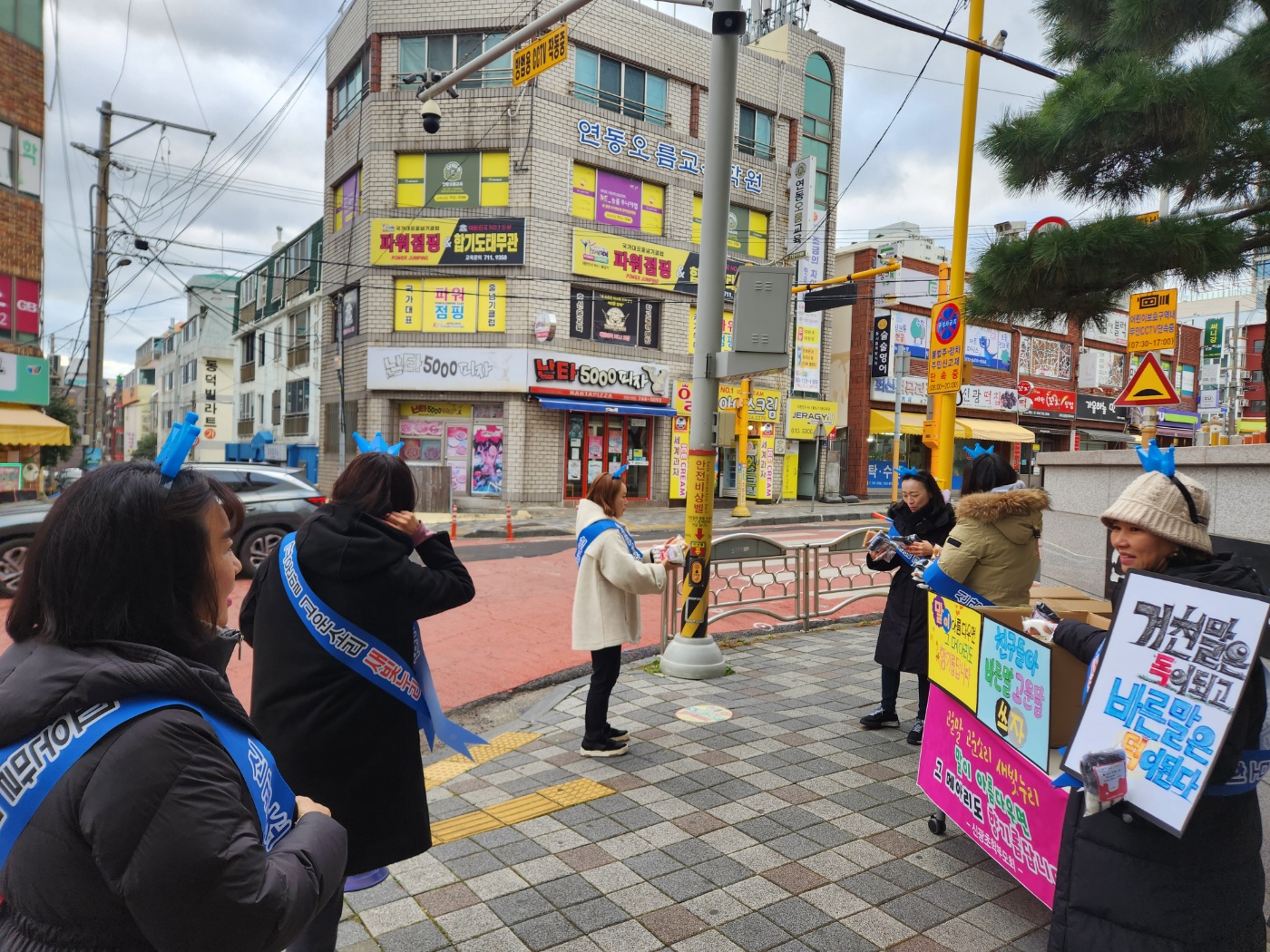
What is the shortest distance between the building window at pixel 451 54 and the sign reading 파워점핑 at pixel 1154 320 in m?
18.3

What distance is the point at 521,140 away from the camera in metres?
21.4

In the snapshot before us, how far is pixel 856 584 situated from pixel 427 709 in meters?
7.56

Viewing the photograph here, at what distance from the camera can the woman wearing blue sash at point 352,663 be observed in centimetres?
249

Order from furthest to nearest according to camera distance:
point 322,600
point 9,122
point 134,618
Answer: point 9,122 < point 322,600 < point 134,618

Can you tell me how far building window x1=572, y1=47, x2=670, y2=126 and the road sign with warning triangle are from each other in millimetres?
18187

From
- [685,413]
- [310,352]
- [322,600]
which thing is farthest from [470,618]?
[310,352]

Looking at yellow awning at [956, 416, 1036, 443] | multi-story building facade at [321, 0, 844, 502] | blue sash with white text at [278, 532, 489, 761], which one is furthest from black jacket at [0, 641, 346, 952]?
yellow awning at [956, 416, 1036, 443]

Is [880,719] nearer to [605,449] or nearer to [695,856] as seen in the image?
[695,856]

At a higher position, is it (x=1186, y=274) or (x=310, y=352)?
(x=310, y=352)

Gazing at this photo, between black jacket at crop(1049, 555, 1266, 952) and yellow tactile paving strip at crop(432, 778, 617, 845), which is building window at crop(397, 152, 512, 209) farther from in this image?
black jacket at crop(1049, 555, 1266, 952)

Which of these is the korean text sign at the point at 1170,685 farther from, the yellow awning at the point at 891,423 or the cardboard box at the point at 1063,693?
the yellow awning at the point at 891,423

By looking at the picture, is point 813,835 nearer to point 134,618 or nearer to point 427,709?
point 427,709

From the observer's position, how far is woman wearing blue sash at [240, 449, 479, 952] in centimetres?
249

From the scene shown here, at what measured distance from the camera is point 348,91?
24.2 m
